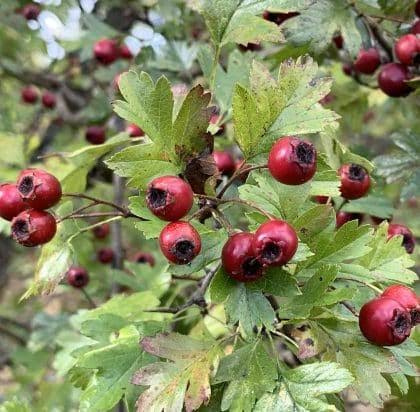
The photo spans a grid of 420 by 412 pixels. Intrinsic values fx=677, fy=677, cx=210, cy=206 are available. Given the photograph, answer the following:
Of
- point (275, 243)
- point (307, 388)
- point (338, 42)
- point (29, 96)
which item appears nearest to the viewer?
point (275, 243)

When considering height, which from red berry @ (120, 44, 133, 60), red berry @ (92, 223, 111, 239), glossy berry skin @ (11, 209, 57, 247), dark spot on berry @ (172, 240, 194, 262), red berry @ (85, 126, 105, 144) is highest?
dark spot on berry @ (172, 240, 194, 262)

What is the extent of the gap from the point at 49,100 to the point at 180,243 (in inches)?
113

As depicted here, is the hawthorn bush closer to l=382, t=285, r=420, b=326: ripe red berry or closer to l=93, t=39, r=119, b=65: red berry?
l=382, t=285, r=420, b=326: ripe red berry

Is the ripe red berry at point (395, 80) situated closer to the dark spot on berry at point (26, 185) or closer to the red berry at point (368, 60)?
the red berry at point (368, 60)

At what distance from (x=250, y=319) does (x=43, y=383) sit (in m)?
2.46

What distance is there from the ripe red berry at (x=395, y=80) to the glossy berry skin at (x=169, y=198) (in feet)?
3.01

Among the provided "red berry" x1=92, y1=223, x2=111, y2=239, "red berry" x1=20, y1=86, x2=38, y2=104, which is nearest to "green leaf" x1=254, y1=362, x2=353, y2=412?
"red berry" x1=92, y1=223, x2=111, y2=239

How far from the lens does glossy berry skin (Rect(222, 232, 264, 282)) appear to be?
1251mm

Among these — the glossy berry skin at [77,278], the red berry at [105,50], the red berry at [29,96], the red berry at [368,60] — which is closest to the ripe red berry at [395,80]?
the red berry at [368,60]

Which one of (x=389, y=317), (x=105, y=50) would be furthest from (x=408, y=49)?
(x=105, y=50)

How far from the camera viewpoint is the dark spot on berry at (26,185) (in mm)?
1425

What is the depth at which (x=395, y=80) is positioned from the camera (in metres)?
1.94

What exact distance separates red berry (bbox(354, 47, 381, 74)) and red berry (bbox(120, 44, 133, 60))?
1346 mm

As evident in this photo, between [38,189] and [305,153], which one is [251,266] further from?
[38,189]
